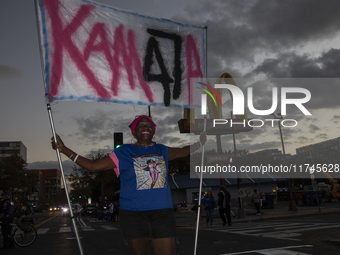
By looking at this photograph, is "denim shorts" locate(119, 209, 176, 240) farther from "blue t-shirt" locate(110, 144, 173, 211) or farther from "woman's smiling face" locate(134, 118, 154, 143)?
"woman's smiling face" locate(134, 118, 154, 143)

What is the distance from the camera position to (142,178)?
3.63 metres

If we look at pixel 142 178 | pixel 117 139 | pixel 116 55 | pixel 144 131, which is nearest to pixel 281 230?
pixel 117 139

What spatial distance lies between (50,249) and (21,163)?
63.0 m

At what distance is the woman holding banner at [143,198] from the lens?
348 cm

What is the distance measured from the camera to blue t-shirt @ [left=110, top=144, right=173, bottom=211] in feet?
11.7

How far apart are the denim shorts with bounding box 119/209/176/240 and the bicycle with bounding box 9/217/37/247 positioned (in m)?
9.66

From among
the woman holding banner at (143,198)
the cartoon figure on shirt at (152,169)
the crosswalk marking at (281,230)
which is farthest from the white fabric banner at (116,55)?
the crosswalk marking at (281,230)

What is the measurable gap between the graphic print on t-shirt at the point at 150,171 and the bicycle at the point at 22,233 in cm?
972

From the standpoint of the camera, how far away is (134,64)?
509 cm

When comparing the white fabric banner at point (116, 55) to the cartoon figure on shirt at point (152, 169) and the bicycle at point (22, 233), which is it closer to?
the cartoon figure on shirt at point (152, 169)

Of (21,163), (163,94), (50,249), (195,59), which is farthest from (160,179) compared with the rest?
(21,163)

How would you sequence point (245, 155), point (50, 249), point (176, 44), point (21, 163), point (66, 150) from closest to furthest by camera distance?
point (66, 150) < point (176, 44) < point (50, 249) < point (21, 163) < point (245, 155)

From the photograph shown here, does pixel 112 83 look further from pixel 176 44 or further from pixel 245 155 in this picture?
pixel 245 155

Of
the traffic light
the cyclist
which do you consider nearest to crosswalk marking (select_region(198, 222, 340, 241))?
the traffic light
